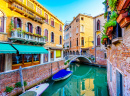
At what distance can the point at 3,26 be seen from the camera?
6246mm

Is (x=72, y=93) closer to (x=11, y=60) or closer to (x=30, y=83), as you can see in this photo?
(x=30, y=83)

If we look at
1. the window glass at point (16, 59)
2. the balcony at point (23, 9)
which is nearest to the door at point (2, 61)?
the window glass at point (16, 59)

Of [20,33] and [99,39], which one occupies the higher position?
[99,39]

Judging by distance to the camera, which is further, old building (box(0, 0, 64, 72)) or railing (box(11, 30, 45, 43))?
railing (box(11, 30, 45, 43))

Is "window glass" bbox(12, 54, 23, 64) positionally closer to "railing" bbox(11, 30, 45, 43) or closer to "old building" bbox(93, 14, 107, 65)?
"railing" bbox(11, 30, 45, 43)

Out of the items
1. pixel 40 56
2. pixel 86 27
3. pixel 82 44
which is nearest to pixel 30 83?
pixel 40 56

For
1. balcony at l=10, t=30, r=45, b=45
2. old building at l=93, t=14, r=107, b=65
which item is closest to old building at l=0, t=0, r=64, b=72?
Answer: balcony at l=10, t=30, r=45, b=45

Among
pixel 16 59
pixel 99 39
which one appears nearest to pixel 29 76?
pixel 16 59

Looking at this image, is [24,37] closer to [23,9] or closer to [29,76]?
[23,9]

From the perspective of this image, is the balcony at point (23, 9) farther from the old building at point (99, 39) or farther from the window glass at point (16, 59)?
the old building at point (99, 39)

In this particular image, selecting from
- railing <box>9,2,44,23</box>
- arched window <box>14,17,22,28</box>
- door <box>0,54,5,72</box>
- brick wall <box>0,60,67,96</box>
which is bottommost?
brick wall <box>0,60,67,96</box>

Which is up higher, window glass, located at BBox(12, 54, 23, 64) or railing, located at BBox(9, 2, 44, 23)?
railing, located at BBox(9, 2, 44, 23)

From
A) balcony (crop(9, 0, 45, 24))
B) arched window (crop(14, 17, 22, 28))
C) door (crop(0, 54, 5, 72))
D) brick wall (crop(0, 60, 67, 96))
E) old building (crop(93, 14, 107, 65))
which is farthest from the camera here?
old building (crop(93, 14, 107, 65))

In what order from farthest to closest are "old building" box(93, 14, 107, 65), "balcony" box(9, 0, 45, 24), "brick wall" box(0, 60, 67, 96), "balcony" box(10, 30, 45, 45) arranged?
"old building" box(93, 14, 107, 65) → "balcony" box(9, 0, 45, 24) → "balcony" box(10, 30, 45, 45) → "brick wall" box(0, 60, 67, 96)
